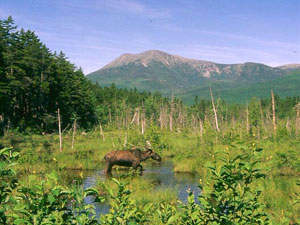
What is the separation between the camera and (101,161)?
28.0 metres

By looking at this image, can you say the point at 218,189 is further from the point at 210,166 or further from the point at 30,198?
the point at 30,198

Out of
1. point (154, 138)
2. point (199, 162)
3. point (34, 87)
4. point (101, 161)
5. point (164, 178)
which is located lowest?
point (101, 161)

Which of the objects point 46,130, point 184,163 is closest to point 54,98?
point 46,130

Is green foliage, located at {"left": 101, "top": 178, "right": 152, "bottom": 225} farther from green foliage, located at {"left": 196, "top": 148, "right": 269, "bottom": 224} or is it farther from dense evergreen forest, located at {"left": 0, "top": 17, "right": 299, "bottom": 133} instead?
dense evergreen forest, located at {"left": 0, "top": 17, "right": 299, "bottom": 133}

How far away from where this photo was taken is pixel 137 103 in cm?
11075

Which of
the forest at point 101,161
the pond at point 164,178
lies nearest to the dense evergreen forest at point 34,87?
the forest at point 101,161

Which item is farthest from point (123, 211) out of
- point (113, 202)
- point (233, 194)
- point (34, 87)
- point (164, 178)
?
point (34, 87)

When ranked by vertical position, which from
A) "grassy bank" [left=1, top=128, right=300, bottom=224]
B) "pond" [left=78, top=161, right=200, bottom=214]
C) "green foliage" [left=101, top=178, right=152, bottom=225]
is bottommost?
"pond" [left=78, top=161, right=200, bottom=214]

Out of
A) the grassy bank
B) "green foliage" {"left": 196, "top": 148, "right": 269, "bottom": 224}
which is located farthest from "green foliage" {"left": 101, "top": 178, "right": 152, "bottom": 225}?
the grassy bank

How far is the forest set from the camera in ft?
12.5

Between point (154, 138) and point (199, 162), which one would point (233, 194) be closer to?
point (199, 162)

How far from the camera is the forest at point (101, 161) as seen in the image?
3.82 meters

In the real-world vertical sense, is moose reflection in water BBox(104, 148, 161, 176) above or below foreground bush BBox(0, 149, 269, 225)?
below

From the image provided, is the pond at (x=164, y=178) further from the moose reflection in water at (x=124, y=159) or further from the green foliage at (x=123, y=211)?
the green foliage at (x=123, y=211)
